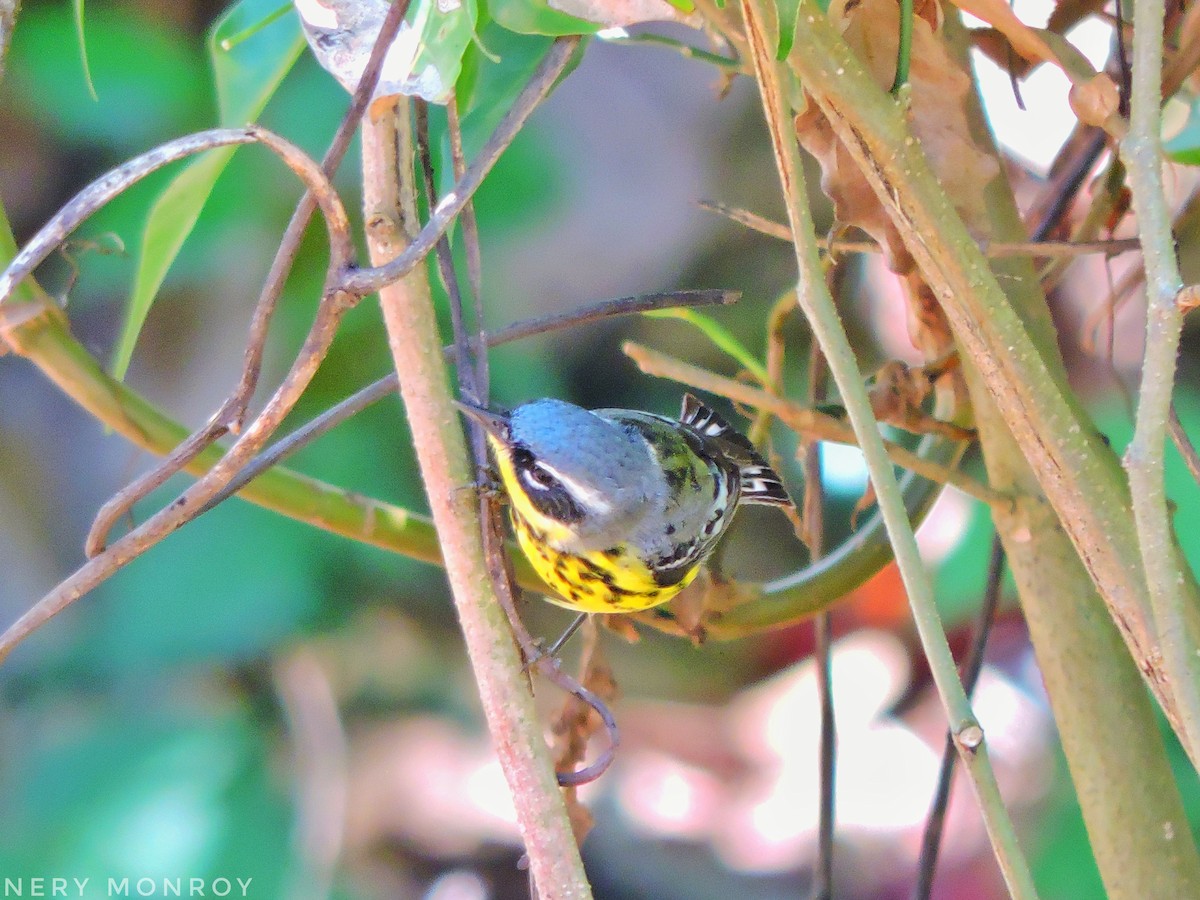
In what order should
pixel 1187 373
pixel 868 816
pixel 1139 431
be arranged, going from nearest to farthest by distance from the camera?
pixel 1139 431 < pixel 1187 373 < pixel 868 816

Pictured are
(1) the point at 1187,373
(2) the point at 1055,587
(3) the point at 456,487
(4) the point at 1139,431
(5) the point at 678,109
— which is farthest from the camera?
(5) the point at 678,109

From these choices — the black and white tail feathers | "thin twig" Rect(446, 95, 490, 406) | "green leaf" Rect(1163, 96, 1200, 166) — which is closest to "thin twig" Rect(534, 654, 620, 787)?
"thin twig" Rect(446, 95, 490, 406)

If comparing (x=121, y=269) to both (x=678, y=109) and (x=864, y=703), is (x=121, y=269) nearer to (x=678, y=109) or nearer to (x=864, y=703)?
(x=678, y=109)

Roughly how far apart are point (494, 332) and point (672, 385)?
1.11m

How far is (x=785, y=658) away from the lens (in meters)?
1.96

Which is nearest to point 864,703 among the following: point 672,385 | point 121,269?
point 672,385

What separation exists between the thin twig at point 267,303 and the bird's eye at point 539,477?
386mm

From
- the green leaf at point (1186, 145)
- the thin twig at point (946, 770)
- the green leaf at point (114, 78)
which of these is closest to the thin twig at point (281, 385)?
the green leaf at point (1186, 145)

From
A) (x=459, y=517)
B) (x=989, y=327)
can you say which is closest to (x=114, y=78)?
(x=459, y=517)

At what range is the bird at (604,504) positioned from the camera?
39.9 inches

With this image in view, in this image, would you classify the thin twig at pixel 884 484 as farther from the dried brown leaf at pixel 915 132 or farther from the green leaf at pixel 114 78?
the green leaf at pixel 114 78

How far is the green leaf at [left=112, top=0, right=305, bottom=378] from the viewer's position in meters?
0.74

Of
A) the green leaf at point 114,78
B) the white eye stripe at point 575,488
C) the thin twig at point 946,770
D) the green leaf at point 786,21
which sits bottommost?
the thin twig at point 946,770

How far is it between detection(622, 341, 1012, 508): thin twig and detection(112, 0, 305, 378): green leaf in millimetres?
306
